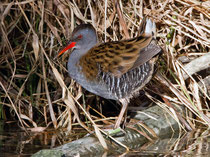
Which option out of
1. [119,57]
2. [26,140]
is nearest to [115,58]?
[119,57]

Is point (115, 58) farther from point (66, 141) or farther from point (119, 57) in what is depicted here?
point (66, 141)

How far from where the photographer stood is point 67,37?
3.98 m

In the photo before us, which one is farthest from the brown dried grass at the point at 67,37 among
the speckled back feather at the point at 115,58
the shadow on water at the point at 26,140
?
the speckled back feather at the point at 115,58

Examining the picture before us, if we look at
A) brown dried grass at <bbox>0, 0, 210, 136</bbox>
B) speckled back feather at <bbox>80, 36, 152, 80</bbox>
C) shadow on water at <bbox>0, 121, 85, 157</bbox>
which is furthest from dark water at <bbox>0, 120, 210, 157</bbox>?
speckled back feather at <bbox>80, 36, 152, 80</bbox>

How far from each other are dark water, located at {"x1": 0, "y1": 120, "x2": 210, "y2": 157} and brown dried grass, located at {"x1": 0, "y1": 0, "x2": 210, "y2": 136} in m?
0.14

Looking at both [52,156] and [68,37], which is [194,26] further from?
[52,156]

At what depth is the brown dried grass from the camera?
393 centimetres

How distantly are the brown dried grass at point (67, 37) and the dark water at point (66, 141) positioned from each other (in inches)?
5.5

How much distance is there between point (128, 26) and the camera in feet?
13.8

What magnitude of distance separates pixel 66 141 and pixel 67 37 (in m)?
0.96

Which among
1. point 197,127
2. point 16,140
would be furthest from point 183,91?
point 16,140

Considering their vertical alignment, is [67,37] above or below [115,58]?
above

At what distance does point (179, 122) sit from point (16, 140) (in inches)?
56.5

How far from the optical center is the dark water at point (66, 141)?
3248 mm
